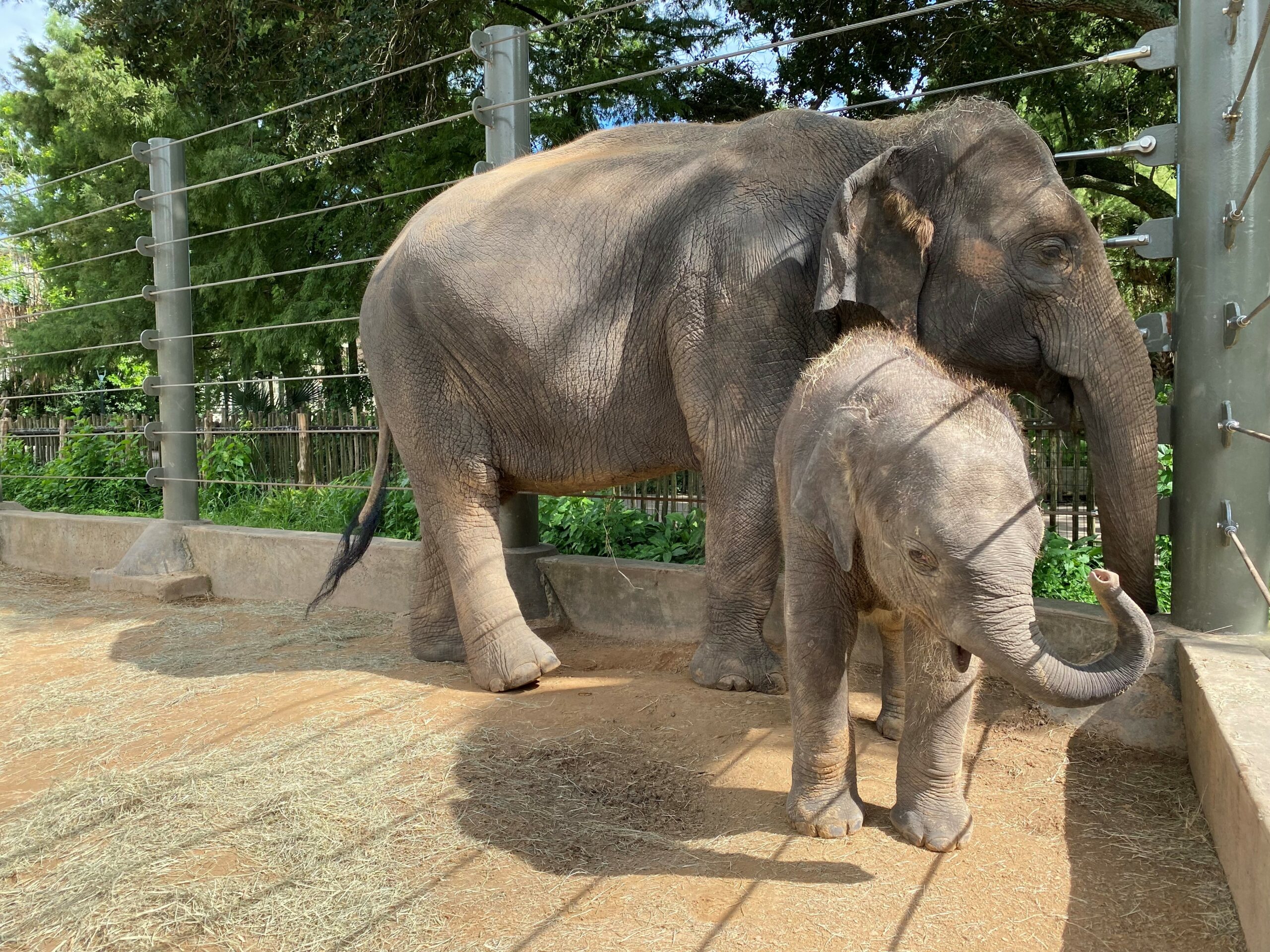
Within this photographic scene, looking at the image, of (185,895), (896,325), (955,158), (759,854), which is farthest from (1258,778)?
(185,895)

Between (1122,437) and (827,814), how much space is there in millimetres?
1692

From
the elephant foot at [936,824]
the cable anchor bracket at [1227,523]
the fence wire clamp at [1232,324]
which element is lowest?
the elephant foot at [936,824]

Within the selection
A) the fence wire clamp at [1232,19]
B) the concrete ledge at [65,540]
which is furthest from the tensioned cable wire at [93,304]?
the fence wire clamp at [1232,19]

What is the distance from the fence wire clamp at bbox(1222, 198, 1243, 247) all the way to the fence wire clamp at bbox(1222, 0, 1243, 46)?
1.82 ft

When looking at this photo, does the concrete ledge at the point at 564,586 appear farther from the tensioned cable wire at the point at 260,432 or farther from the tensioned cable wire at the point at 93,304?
the tensioned cable wire at the point at 93,304

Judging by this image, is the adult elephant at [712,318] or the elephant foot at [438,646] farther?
the elephant foot at [438,646]

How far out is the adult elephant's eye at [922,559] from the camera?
2482mm

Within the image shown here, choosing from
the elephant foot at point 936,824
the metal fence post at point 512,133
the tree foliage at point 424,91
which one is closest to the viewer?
the elephant foot at point 936,824

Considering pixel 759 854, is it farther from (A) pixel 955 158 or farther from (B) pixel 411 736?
(A) pixel 955 158

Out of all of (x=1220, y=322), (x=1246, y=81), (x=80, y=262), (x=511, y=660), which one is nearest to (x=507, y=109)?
(x=511, y=660)

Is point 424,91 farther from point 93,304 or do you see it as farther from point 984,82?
point 984,82

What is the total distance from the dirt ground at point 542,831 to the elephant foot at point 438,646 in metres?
0.41

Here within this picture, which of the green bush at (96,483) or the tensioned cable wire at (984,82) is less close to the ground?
the tensioned cable wire at (984,82)

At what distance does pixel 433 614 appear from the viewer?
5.18 meters
